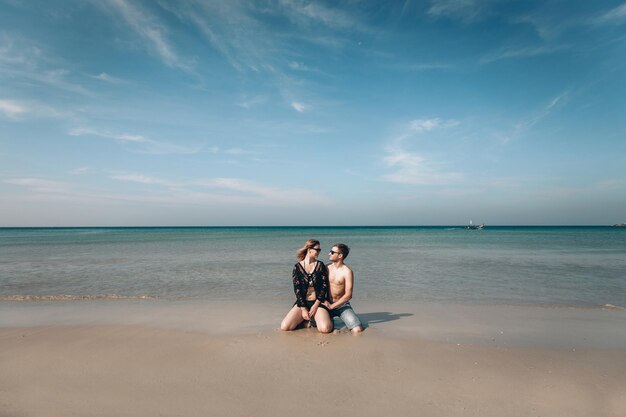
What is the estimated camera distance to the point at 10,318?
7.98 meters

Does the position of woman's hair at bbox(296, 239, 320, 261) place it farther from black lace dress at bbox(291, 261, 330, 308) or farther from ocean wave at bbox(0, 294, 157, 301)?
ocean wave at bbox(0, 294, 157, 301)

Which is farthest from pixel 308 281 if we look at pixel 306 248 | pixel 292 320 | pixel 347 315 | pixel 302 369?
pixel 302 369

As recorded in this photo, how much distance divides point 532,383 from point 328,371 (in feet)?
8.94

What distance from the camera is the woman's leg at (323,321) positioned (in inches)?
265

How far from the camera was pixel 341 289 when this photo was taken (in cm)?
718

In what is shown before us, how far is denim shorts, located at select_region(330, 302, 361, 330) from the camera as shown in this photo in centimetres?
683

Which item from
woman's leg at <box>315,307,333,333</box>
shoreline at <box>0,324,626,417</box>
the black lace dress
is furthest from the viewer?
the black lace dress

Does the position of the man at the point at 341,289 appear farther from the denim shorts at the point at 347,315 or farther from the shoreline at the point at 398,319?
the shoreline at the point at 398,319

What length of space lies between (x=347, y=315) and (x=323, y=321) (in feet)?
1.76

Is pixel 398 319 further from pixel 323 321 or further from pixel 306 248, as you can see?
pixel 306 248

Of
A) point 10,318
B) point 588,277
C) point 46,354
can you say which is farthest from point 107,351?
point 588,277

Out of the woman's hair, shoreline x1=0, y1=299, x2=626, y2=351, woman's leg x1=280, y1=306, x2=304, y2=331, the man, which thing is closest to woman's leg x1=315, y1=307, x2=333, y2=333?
the man

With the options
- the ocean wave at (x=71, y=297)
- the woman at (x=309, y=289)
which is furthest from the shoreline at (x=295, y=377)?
the ocean wave at (x=71, y=297)

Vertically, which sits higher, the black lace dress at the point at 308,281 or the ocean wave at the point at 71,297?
the black lace dress at the point at 308,281
